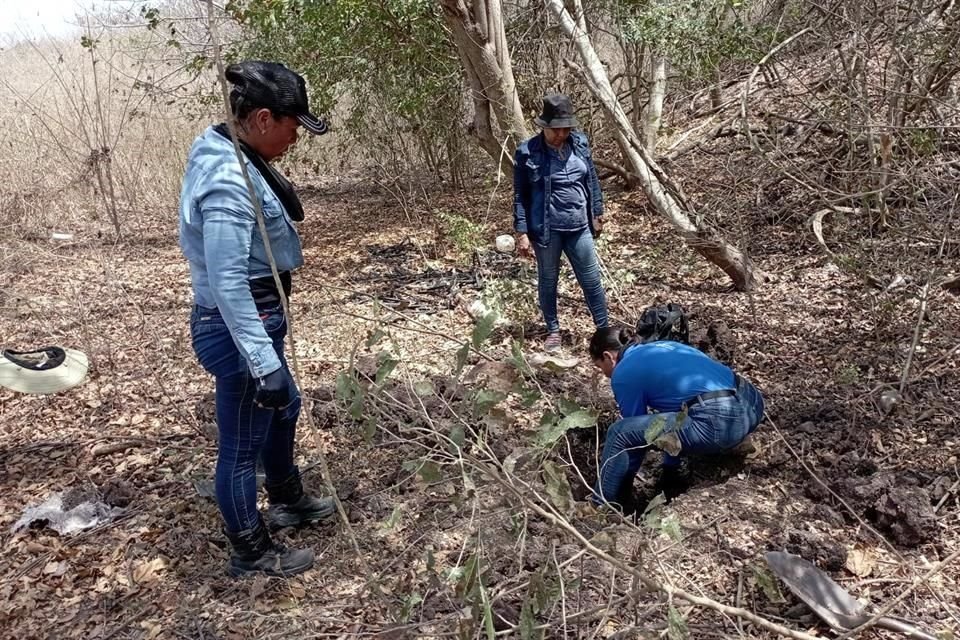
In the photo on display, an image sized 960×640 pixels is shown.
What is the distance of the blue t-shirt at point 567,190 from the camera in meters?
4.21

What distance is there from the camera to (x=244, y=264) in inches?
81.7

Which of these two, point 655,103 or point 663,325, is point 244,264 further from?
point 655,103

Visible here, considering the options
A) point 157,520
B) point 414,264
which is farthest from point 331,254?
point 157,520

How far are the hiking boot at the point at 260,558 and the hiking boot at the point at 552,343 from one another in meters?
2.34

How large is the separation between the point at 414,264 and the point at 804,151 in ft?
11.7

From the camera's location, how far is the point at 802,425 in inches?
133

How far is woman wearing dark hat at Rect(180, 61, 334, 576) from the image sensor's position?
204 cm

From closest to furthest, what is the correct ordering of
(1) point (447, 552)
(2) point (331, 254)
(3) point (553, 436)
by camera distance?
(3) point (553, 436) → (1) point (447, 552) → (2) point (331, 254)

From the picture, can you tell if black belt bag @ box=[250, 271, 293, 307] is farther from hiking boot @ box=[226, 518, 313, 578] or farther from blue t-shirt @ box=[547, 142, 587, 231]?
blue t-shirt @ box=[547, 142, 587, 231]

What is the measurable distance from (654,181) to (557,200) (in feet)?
4.60

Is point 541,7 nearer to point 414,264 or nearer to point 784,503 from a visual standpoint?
point 414,264

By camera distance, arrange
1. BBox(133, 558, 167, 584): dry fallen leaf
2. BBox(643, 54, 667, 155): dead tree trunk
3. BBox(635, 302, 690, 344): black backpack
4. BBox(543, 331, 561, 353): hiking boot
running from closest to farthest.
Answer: BBox(133, 558, 167, 584): dry fallen leaf < BBox(635, 302, 690, 344): black backpack < BBox(543, 331, 561, 353): hiking boot < BBox(643, 54, 667, 155): dead tree trunk

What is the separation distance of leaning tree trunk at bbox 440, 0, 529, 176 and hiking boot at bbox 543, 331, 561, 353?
164 centimetres

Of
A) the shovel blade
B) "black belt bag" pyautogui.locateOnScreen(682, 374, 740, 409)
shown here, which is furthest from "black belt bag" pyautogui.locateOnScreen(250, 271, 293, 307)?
the shovel blade
